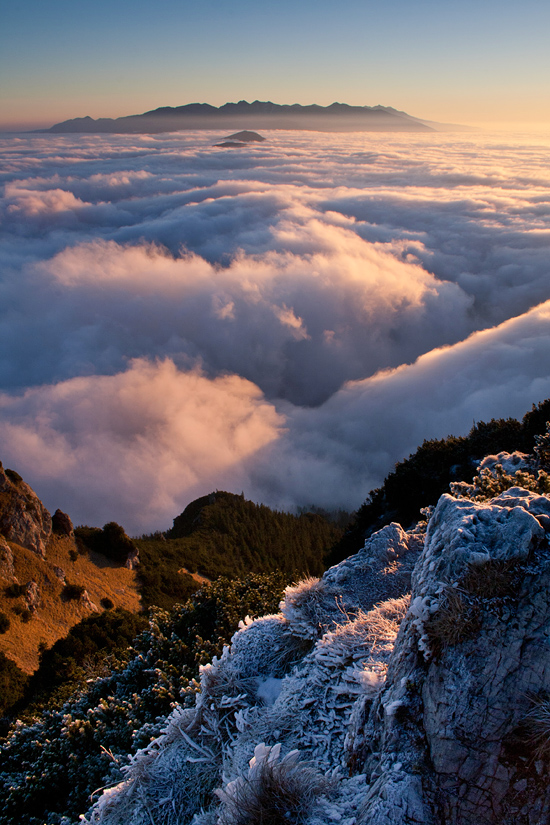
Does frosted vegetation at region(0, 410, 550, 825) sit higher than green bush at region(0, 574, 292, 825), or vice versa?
frosted vegetation at region(0, 410, 550, 825)

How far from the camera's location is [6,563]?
83.6ft

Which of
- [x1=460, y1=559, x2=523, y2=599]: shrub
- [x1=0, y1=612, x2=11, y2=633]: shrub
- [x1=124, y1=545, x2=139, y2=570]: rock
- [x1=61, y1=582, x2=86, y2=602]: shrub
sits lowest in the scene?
[x1=124, y1=545, x2=139, y2=570]: rock

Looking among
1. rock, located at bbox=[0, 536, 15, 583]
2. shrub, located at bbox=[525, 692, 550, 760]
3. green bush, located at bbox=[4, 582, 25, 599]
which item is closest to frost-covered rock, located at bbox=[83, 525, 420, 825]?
shrub, located at bbox=[525, 692, 550, 760]

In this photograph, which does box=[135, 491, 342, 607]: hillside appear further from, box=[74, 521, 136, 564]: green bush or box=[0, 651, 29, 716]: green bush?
box=[0, 651, 29, 716]: green bush

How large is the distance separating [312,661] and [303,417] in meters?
129

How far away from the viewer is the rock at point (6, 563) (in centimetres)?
2510

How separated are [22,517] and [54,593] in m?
5.59

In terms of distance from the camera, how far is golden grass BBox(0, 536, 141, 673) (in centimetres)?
2230

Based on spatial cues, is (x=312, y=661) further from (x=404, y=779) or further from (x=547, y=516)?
(x=547, y=516)

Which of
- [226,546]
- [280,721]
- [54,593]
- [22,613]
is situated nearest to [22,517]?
[54,593]

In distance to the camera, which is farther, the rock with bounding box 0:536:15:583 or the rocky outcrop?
the rocky outcrop

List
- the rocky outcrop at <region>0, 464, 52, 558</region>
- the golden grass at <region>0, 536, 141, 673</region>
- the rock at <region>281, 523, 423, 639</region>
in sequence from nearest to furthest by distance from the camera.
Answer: the rock at <region>281, 523, 423, 639</region> → the golden grass at <region>0, 536, 141, 673</region> → the rocky outcrop at <region>0, 464, 52, 558</region>

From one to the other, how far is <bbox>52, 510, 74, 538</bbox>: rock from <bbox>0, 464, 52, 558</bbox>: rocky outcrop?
986 millimetres

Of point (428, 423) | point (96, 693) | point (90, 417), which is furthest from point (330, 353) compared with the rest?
point (96, 693)
